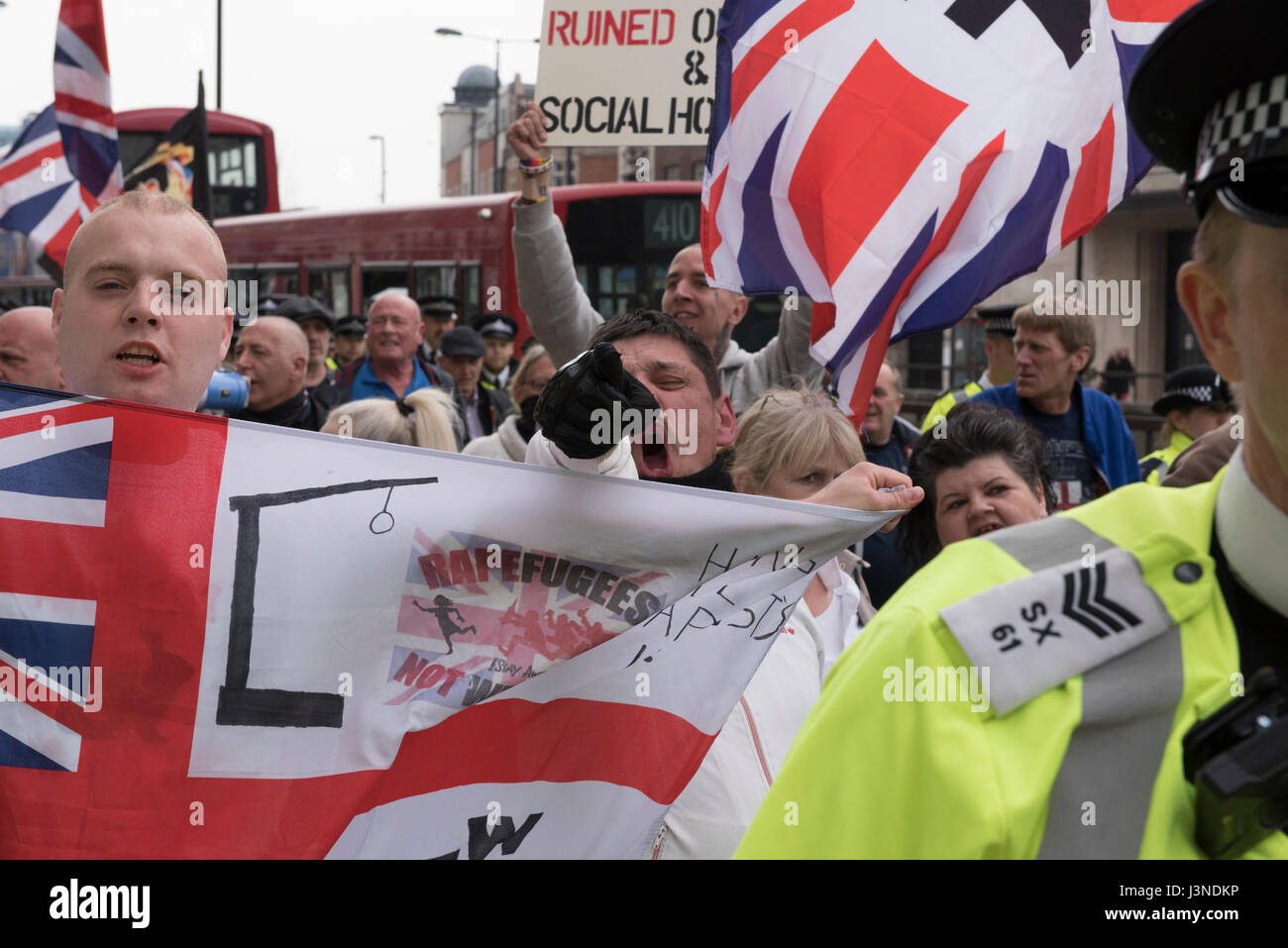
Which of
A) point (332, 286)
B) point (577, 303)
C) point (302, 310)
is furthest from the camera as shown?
point (332, 286)

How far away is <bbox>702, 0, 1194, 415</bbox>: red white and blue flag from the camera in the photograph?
149 inches

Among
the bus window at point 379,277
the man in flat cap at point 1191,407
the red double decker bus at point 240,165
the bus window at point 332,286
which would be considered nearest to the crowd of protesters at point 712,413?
the man in flat cap at point 1191,407

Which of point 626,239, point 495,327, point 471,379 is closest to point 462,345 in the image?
point 471,379

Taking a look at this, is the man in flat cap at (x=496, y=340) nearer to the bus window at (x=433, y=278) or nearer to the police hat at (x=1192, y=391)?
the bus window at (x=433, y=278)

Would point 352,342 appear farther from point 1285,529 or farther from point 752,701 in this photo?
point 1285,529

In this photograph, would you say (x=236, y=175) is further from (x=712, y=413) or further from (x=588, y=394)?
(x=588, y=394)

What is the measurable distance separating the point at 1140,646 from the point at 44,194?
7545mm

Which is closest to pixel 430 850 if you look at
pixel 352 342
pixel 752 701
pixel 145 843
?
pixel 145 843

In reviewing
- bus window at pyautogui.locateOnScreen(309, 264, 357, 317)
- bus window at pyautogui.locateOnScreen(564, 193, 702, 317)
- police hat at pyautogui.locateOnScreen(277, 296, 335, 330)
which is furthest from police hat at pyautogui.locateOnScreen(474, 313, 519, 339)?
bus window at pyautogui.locateOnScreen(309, 264, 357, 317)

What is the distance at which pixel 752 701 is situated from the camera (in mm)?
2814

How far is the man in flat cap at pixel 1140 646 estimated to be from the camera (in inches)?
47.4

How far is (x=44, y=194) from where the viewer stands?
7594mm

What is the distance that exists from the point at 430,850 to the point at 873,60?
256cm
